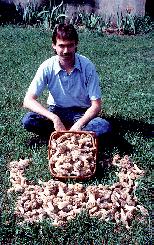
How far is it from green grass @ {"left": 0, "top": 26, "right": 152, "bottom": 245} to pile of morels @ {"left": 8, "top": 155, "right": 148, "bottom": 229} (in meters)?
0.09

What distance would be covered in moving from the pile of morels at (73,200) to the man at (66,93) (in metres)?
0.74

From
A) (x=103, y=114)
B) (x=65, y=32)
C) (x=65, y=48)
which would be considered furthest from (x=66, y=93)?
(x=103, y=114)

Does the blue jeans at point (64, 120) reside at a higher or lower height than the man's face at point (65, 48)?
lower

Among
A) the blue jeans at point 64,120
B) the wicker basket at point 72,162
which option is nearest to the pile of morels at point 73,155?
the wicker basket at point 72,162

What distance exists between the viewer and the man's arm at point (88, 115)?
429 centimetres

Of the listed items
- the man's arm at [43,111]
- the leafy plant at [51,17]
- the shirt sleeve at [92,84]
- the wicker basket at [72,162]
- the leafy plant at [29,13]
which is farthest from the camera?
the leafy plant at [29,13]

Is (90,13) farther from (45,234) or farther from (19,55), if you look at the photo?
(45,234)

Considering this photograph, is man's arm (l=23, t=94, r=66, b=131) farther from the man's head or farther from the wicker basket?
the man's head

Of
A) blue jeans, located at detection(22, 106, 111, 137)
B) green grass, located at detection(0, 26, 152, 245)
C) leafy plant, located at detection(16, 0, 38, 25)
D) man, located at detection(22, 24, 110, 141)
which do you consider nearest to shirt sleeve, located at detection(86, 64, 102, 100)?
man, located at detection(22, 24, 110, 141)

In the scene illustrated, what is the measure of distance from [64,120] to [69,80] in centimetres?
57

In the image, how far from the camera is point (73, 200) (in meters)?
3.65

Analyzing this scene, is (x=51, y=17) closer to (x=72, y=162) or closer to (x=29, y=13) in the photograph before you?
(x=29, y=13)

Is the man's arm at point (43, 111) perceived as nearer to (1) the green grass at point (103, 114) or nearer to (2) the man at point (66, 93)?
(2) the man at point (66, 93)

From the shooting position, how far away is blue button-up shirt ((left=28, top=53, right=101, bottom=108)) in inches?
178
